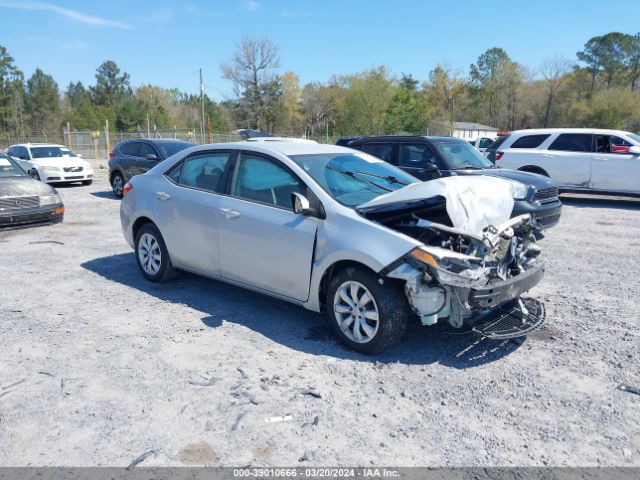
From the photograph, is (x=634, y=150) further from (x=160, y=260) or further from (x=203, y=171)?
(x=160, y=260)

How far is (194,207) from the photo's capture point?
5430mm

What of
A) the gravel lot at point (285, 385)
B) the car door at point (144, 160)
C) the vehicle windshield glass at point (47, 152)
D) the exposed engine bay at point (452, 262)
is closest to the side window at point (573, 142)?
the gravel lot at point (285, 385)

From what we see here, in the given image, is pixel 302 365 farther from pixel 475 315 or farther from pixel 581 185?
pixel 581 185

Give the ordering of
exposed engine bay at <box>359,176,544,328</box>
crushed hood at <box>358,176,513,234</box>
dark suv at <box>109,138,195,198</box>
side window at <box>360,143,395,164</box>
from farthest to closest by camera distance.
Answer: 1. dark suv at <box>109,138,195,198</box>
2. side window at <box>360,143,395,164</box>
3. crushed hood at <box>358,176,513,234</box>
4. exposed engine bay at <box>359,176,544,328</box>

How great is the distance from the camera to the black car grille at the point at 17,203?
30.4 feet

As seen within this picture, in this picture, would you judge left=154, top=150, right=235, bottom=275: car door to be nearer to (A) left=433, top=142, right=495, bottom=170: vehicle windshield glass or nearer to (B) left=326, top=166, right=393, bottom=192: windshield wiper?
(B) left=326, top=166, right=393, bottom=192: windshield wiper

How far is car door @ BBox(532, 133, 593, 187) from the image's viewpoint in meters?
12.9

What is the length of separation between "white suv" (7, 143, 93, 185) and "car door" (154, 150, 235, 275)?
13144 millimetres

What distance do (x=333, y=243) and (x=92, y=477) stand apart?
235 cm

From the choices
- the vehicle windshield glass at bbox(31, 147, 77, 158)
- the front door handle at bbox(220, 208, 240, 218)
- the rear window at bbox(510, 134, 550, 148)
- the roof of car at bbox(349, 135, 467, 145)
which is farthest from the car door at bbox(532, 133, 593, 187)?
the vehicle windshield glass at bbox(31, 147, 77, 158)

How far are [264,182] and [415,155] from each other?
5.42m

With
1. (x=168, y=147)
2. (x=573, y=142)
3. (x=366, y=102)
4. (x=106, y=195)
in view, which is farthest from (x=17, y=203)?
(x=366, y=102)

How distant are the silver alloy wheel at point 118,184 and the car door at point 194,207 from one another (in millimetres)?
9657

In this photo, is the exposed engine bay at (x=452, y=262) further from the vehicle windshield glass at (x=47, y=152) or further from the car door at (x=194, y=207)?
the vehicle windshield glass at (x=47, y=152)
